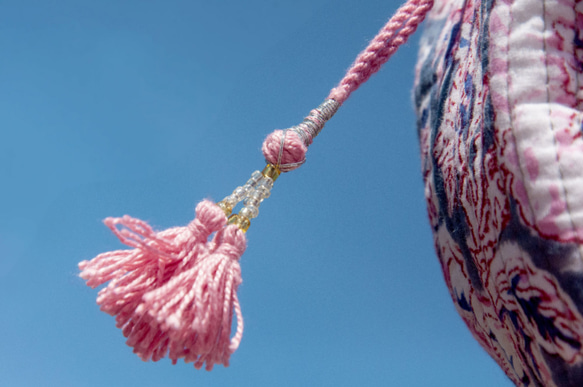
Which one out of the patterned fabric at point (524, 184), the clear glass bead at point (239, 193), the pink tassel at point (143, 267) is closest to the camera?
the patterned fabric at point (524, 184)

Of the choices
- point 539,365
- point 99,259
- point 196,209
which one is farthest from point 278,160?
A: point 539,365

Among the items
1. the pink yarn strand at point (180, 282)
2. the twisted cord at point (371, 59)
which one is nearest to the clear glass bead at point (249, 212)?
the pink yarn strand at point (180, 282)

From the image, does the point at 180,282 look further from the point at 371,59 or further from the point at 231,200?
the point at 371,59

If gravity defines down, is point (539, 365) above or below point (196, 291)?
below

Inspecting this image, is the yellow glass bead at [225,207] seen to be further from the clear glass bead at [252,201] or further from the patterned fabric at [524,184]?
the patterned fabric at [524,184]

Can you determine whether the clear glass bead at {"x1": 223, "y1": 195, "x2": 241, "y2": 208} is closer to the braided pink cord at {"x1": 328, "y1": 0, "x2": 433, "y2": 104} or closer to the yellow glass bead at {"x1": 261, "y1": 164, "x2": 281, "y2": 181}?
the yellow glass bead at {"x1": 261, "y1": 164, "x2": 281, "y2": 181}

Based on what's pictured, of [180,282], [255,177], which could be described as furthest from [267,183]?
[180,282]

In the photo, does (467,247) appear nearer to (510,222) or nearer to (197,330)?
(510,222)

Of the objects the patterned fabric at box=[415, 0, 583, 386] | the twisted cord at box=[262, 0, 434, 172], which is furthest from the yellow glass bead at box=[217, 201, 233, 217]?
the patterned fabric at box=[415, 0, 583, 386]
